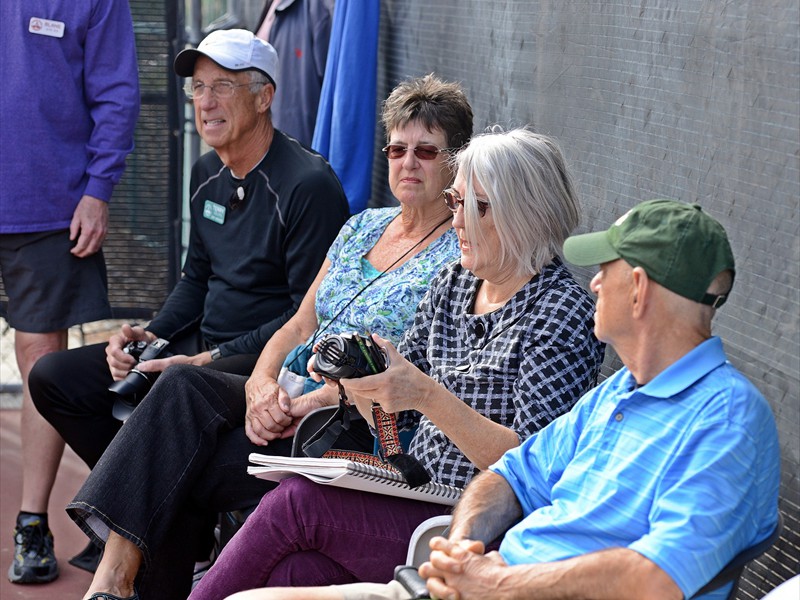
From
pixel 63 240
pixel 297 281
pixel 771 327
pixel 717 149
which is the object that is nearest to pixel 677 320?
pixel 771 327

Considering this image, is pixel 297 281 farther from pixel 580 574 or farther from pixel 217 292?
pixel 580 574

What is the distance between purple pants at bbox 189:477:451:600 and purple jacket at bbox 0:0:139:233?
6.20 ft

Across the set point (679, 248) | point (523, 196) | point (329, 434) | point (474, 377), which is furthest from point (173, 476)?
point (679, 248)

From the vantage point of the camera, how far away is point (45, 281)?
13.0 ft

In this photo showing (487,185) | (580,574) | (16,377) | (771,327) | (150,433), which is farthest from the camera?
(16,377)

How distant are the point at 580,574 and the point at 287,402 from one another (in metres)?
1.36

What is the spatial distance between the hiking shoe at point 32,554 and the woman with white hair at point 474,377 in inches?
55.8

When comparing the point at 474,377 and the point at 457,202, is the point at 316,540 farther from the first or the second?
the point at 457,202

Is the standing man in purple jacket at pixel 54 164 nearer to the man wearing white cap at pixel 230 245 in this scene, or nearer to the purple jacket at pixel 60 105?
the purple jacket at pixel 60 105

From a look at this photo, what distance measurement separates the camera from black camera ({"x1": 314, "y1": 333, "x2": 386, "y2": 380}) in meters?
2.43

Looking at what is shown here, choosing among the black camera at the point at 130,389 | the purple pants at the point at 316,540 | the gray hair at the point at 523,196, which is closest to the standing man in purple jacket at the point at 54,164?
the black camera at the point at 130,389

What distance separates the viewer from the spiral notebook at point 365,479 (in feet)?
7.88

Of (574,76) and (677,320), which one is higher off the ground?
(574,76)

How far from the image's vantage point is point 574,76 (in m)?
→ 3.08
